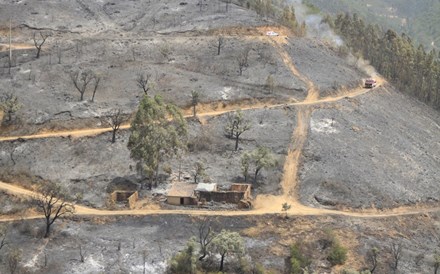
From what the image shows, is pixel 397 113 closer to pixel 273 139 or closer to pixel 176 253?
pixel 273 139

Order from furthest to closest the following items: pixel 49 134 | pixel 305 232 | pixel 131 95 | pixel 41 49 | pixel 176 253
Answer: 1. pixel 41 49
2. pixel 131 95
3. pixel 49 134
4. pixel 305 232
5. pixel 176 253

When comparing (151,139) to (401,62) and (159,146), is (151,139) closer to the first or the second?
(159,146)

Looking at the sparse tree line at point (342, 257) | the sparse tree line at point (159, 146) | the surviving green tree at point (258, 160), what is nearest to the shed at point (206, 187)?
the sparse tree line at point (159, 146)

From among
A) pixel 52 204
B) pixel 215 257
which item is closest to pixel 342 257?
pixel 215 257

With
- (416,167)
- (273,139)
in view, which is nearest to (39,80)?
(273,139)

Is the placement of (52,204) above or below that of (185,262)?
above
